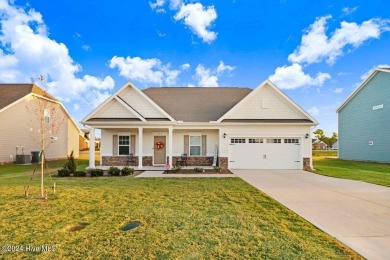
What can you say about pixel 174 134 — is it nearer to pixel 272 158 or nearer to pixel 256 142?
pixel 256 142

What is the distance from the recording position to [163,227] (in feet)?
15.4

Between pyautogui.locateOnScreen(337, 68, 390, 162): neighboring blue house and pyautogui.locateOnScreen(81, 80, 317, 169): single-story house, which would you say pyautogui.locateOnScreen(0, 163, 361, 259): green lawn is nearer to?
A: pyautogui.locateOnScreen(81, 80, 317, 169): single-story house

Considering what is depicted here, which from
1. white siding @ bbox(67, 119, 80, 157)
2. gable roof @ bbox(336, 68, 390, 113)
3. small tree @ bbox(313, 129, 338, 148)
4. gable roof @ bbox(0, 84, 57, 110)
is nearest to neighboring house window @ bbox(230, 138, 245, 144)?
gable roof @ bbox(336, 68, 390, 113)

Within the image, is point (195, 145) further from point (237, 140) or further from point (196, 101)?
point (196, 101)

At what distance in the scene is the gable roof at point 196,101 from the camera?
55.3ft

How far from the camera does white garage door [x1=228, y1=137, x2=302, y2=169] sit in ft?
50.5

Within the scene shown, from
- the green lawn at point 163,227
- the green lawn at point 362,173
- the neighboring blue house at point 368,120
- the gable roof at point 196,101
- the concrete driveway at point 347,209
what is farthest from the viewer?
the neighboring blue house at point 368,120

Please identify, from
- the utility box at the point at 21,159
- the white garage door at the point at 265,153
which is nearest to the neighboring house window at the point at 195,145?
the white garage door at the point at 265,153

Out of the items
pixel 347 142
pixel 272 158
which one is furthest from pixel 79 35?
pixel 347 142

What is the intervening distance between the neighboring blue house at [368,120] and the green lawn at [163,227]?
776 inches

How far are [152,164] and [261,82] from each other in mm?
9700

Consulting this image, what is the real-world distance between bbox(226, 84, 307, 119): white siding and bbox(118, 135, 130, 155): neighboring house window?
793 centimetres

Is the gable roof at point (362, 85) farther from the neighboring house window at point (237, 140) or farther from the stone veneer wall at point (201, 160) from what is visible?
the stone veneer wall at point (201, 160)

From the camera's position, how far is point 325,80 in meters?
20.7
